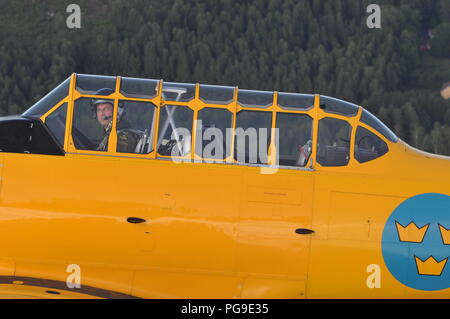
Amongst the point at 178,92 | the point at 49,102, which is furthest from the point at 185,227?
the point at 49,102

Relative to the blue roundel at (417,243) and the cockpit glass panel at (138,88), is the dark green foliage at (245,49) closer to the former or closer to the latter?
the blue roundel at (417,243)

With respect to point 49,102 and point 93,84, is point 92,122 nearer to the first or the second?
point 93,84

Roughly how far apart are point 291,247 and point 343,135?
72.3 inches

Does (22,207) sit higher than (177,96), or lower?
lower

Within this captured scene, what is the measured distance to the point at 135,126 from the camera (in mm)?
11141

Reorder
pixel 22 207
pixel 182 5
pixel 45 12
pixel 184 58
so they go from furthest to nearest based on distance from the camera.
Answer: pixel 45 12 < pixel 182 5 < pixel 184 58 < pixel 22 207

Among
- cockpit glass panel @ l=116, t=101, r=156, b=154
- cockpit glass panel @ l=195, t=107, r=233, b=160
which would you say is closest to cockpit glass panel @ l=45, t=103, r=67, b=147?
cockpit glass panel @ l=116, t=101, r=156, b=154

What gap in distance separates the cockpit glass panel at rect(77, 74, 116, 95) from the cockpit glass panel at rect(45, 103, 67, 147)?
356mm

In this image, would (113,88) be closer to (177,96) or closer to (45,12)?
(177,96)

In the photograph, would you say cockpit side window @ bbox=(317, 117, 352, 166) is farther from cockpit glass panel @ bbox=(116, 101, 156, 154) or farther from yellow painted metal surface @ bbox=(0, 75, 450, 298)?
cockpit glass panel @ bbox=(116, 101, 156, 154)

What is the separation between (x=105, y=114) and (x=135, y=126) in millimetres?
460

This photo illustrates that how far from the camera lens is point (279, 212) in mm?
10844
